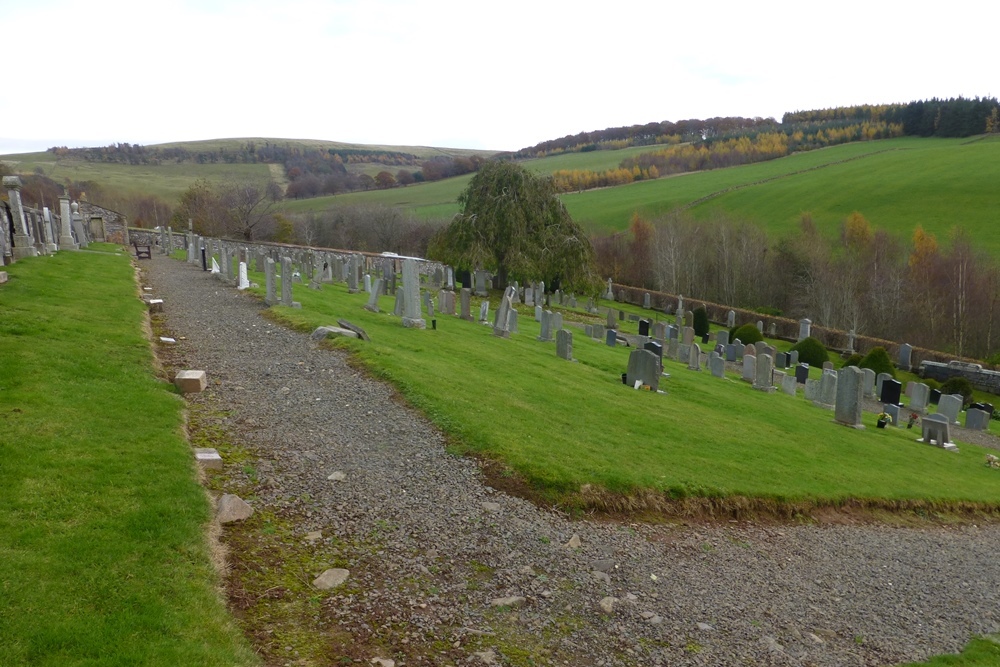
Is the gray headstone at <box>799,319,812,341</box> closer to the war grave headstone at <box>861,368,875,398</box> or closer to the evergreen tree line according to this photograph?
the evergreen tree line

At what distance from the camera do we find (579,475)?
26.3 feet

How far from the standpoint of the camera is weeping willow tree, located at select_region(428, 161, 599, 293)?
36.7 metres

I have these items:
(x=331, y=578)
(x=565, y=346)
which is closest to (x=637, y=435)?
(x=331, y=578)

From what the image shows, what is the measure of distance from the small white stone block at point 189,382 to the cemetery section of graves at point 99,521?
0.46ft

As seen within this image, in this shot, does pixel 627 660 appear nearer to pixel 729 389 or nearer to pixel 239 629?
pixel 239 629

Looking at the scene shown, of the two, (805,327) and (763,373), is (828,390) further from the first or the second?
(805,327)

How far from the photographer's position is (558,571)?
6.07 metres

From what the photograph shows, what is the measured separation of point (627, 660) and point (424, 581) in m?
1.79

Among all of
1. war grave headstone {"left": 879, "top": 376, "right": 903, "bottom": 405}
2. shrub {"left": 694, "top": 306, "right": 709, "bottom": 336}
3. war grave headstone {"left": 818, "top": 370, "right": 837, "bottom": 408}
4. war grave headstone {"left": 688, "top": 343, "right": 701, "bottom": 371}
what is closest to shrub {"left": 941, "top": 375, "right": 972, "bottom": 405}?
war grave headstone {"left": 879, "top": 376, "right": 903, "bottom": 405}

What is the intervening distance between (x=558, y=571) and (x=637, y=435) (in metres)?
5.01

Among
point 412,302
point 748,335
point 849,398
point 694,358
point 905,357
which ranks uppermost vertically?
point 412,302

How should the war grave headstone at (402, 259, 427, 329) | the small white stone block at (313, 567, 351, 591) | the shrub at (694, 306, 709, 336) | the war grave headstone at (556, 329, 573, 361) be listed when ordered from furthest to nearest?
the shrub at (694, 306, 709, 336), the war grave headstone at (556, 329, 573, 361), the war grave headstone at (402, 259, 427, 329), the small white stone block at (313, 567, 351, 591)

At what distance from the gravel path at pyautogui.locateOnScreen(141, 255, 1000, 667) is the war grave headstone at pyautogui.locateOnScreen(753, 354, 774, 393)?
9.60 m

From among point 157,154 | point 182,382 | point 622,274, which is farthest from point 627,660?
point 157,154
